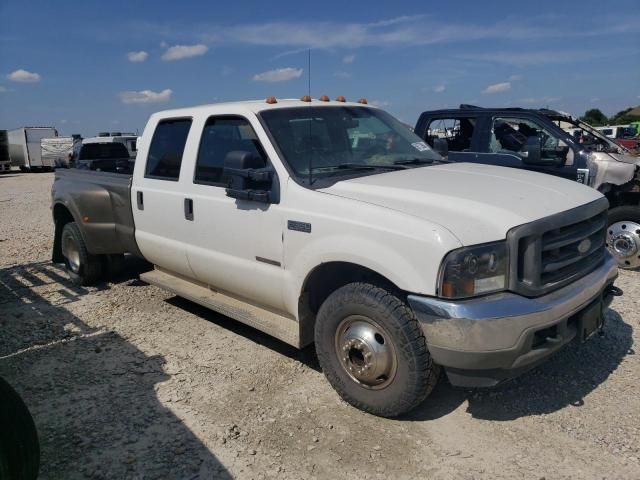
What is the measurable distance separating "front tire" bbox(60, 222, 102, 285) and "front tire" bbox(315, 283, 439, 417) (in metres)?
3.68

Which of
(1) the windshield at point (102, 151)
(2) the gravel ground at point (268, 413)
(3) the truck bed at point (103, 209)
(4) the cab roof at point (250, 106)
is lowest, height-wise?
(2) the gravel ground at point (268, 413)

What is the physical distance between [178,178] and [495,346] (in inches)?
118

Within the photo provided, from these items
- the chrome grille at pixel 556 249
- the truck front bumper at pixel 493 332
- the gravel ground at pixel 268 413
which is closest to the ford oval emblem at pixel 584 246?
the chrome grille at pixel 556 249

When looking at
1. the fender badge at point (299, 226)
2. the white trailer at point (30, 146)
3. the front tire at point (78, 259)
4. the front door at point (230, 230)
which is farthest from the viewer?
the white trailer at point (30, 146)

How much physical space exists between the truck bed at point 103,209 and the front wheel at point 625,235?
5606 mm

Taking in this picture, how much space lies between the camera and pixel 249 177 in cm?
365

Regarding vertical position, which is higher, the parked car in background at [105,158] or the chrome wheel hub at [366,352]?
the parked car in background at [105,158]

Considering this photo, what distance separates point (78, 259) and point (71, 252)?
23cm

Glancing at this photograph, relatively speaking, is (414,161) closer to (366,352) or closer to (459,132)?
(366,352)

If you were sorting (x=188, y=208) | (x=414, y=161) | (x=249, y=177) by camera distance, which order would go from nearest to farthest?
(x=249, y=177)
(x=414, y=161)
(x=188, y=208)

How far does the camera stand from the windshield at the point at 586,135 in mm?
7020

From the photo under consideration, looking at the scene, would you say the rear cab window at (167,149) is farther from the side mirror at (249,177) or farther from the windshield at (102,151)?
the windshield at (102,151)

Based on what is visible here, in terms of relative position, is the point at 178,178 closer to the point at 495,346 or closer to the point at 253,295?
the point at 253,295

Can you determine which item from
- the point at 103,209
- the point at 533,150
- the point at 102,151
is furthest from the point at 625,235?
the point at 102,151
